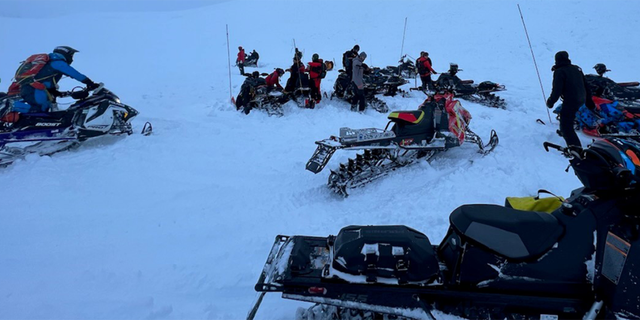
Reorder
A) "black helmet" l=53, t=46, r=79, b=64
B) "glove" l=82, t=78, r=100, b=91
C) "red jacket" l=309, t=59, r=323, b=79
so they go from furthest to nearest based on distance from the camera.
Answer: "red jacket" l=309, t=59, r=323, b=79 < "glove" l=82, t=78, r=100, b=91 < "black helmet" l=53, t=46, r=79, b=64

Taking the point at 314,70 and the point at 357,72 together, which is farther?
the point at 314,70

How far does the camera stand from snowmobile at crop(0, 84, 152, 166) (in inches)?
228

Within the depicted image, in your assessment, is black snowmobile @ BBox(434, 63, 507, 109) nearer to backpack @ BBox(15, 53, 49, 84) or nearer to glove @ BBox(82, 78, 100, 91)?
glove @ BBox(82, 78, 100, 91)

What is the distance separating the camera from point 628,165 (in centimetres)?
190

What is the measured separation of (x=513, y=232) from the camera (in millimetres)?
1975

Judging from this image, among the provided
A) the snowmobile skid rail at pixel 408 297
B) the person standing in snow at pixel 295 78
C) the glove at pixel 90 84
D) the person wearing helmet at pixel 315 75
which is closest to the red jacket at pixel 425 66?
the person wearing helmet at pixel 315 75

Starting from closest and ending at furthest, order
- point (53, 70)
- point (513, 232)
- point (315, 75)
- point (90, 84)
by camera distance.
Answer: point (513, 232) → point (53, 70) → point (90, 84) → point (315, 75)

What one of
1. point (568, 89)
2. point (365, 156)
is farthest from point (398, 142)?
point (568, 89)

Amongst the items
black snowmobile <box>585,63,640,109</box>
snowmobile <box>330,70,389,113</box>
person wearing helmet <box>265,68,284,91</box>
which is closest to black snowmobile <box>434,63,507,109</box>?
black snowmobile <box>585,63,640,109</box>

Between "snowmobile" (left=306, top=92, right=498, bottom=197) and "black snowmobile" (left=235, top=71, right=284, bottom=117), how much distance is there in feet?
13.0

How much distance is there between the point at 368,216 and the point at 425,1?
1262 inches

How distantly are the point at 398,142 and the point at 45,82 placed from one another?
6165mm

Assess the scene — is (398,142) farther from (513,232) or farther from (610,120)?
(610,120)

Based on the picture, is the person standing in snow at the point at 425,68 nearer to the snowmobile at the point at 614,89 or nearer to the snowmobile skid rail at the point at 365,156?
the snowmobile at the point at 614,89
